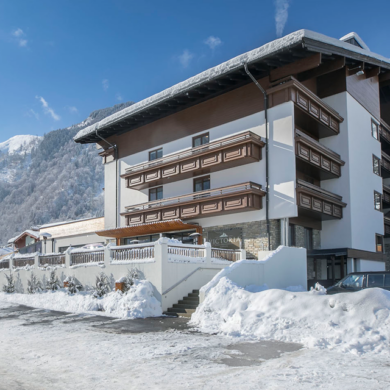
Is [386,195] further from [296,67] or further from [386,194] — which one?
[296,67]

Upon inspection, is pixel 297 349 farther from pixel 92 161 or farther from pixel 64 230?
pixel 92 161

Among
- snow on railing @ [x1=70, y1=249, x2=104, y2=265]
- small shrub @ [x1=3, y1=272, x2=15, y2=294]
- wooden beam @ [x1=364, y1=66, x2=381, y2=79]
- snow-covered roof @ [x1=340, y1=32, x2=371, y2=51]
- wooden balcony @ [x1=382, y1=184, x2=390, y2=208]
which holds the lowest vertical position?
small shrub @ [x1=3, y1=272, x2=15, y2=294]

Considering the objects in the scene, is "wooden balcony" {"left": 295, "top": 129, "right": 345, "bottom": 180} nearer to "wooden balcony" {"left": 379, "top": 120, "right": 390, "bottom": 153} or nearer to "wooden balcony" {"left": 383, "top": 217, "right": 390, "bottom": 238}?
"wooden balcony" {"left": 383, "top": 217, "right": 390, "bottom": 238}

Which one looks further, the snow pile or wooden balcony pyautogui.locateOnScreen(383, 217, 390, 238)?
wooden balcony pyautogui.locateOnScreen(383, 217, 390, 238)

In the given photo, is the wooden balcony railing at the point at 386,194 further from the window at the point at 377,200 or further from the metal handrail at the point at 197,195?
the metal handrail at the point at 197,195

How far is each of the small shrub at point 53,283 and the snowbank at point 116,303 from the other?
1.16 metres

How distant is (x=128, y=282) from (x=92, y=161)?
164 meters

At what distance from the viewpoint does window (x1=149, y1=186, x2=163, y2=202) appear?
32.9 metres

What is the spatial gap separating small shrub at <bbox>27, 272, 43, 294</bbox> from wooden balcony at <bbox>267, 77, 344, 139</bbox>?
673 inches

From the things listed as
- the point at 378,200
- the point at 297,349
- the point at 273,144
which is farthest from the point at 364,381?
the point at 378,200

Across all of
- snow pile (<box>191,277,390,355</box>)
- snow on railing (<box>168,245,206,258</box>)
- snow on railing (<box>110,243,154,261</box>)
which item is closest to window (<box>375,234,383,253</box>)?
snow on railing (<box>168,245,206,258</box>)

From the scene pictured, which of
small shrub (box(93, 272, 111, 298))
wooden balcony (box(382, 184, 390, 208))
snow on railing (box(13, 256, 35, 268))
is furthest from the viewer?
wooden balcony (box(382, 184, 390, 208))

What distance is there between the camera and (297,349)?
1048cm

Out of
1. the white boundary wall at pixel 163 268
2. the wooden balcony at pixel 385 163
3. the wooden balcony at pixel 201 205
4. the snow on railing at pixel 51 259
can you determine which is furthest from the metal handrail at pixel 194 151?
the wooden balcony at pixel 385 163
